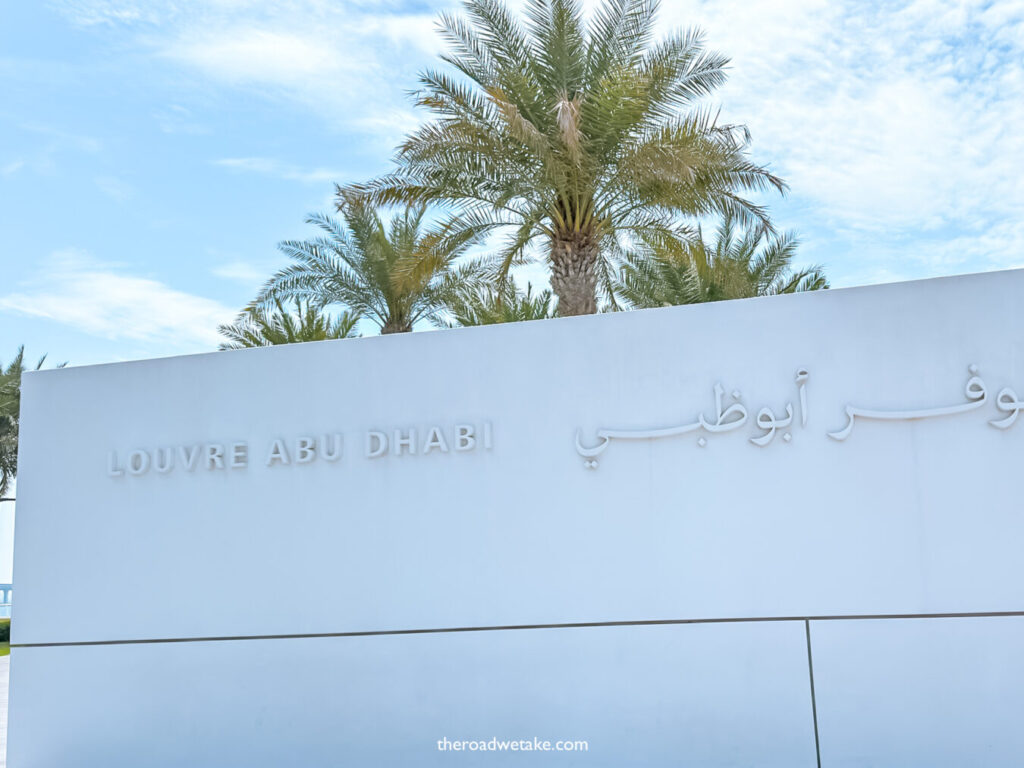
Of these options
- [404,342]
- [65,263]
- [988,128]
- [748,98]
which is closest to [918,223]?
[988,128]

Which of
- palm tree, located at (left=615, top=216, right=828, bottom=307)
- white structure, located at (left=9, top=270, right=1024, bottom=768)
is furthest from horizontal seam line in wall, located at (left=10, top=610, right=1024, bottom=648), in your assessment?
palm tree, located at (left=615, top=216, right=828, bottom=307)

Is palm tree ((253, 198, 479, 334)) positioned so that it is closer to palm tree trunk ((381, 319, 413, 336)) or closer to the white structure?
palm tree trunk ((381, 319, 413, 336))

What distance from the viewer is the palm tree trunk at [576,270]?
13.0 meters

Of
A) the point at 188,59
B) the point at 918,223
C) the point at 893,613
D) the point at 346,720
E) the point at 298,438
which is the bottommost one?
the point at 346,720

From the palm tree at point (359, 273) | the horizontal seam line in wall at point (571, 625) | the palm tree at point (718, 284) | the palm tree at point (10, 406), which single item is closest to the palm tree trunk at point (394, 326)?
the palm tree at point (359, 273)

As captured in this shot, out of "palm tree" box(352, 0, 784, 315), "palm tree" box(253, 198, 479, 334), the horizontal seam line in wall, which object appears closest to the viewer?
the horizontal seam line in wall

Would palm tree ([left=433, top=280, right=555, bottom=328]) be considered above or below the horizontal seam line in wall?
above

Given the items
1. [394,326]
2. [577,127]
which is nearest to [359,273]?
[394,326]

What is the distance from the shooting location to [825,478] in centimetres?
660

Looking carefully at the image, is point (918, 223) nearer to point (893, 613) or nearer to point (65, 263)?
point (893, 613)

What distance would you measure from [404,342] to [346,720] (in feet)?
8.78

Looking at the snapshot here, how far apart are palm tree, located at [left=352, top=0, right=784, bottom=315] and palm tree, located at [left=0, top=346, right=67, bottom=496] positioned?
768 inches

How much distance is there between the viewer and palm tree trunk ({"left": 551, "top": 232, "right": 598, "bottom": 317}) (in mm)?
13039

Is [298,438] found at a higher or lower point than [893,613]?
higher
